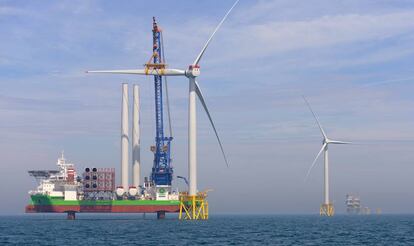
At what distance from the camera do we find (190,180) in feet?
579

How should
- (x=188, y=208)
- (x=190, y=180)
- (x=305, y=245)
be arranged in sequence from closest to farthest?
(x=305, y=245) < (x=190, y=180) < (x=188, y=208)

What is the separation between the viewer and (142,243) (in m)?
102

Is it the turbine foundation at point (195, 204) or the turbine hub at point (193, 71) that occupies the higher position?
the turbine hub at point (193, 71)

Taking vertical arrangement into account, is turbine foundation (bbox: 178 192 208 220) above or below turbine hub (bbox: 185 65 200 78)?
below

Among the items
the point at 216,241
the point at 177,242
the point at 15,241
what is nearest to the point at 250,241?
the point at 216,241

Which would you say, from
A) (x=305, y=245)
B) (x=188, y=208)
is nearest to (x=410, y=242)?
(x=305, y=245)

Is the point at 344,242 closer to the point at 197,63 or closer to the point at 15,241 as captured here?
the point at 15,241

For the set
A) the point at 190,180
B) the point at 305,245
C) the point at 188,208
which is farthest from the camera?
the point at 188,208

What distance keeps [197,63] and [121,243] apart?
84978 millimetres

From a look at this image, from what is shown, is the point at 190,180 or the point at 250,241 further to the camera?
the point at 190,180

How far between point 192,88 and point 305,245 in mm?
82830

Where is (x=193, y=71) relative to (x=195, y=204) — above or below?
above

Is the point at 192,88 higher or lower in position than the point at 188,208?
higher

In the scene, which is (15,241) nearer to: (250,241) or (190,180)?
(250,241)
